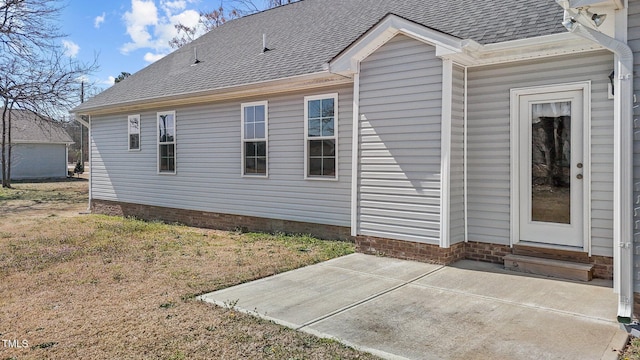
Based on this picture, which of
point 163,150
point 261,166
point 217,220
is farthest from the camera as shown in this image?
point 163,150

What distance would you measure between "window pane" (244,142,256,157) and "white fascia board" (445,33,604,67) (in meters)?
4.79

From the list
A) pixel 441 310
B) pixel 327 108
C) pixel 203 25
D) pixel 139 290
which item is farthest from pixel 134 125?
pixel 203 25

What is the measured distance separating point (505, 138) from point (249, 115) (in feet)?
17.6

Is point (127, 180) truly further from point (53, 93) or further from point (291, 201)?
point (53, 93)

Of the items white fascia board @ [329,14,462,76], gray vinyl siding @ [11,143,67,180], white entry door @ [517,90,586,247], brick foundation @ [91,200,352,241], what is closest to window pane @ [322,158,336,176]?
brick foundation @ [91,200,352,241]

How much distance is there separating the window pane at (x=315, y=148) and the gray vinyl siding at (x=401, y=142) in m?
1.47

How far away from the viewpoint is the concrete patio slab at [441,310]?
3484mm

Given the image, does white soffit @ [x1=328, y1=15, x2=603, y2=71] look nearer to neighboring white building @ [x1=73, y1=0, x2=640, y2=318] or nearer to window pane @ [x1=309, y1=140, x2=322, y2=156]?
neighboring white building @ [x1=73, y1=0, x2=640, y2=318]

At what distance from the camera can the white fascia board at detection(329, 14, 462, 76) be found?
582 centimetres

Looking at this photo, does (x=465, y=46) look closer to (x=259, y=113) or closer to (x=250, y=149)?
(x=259, y=113)

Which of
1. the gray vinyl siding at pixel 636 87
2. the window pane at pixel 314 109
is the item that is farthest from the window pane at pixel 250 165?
the gray vinyl siding at pixel 636 87

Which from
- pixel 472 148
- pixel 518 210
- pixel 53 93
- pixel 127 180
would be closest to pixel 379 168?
pixel 472 148

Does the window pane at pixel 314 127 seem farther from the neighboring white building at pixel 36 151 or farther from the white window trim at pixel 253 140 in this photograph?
the neighboring white building at pixel 36 151

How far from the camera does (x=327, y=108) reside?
26.5 feet
